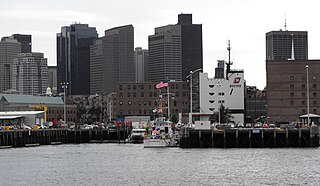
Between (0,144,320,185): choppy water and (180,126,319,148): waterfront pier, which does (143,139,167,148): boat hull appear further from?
(0,144,320,185): choppy water

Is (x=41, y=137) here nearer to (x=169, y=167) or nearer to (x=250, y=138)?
(x=250, y=138)

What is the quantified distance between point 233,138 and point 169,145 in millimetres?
12792

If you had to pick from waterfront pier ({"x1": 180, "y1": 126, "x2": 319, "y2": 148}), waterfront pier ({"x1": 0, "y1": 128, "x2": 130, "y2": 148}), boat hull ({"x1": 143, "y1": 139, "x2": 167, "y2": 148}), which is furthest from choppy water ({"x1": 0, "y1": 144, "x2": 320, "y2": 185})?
waterfront pier ({"x1": 0, "y1": 128, "x2": 130, "y2": 148})

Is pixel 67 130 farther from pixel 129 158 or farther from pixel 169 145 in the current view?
pixel 129 158

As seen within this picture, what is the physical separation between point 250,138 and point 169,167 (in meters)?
41.1

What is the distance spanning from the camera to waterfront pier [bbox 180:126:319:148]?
13950 centimetres

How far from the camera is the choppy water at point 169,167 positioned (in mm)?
86250

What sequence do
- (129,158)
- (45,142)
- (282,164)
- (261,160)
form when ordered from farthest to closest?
(45,142), (129,158), (261,160), (282,164)

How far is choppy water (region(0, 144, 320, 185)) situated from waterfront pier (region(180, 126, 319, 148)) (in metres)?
4.24

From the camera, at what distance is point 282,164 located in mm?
105750

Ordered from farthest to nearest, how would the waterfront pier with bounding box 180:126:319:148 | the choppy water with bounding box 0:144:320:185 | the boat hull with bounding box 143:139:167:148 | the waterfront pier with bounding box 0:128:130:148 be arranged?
1. the waterfront pier with bounding box 0:128:130:148
2. the boat hull with bounding box 143:139:167:148
3. the waterfront pier with bounding box 180:126:319:148
4. the choppy water with bounding box 0:144:320:185

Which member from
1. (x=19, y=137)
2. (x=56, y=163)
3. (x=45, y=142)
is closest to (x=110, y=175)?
(x=56, y=163)

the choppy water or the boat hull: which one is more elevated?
the boat hull

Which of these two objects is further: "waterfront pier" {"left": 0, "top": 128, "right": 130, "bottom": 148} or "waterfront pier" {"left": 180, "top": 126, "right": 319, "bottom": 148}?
"waterfront pier" {"left": 0, "top": 128, "right": 130, "bottom": 148}
